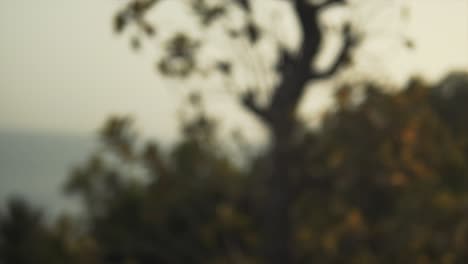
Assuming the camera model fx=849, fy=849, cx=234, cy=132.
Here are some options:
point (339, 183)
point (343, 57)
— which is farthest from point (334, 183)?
point (343, 57)

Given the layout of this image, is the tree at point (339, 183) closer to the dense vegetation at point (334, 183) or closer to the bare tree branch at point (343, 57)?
the dense vegetation at point (334, 183)

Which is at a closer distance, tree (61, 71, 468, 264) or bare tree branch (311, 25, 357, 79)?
bare tree branch (311, 25, 357, 79)

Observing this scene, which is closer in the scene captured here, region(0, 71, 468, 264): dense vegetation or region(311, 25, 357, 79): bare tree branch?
region(311, 25, 357, 79): bare tree branch

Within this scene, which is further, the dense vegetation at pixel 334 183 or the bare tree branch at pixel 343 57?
the dense vegetation at pixel 334 183

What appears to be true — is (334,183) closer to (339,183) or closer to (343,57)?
(339,183)

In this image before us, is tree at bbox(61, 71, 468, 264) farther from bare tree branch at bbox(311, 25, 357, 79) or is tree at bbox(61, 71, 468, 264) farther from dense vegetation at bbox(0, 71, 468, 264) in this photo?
bare tree branch at bbox(311, 25, 357, 79)

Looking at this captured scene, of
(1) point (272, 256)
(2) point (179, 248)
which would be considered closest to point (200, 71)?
(1) point (272, 256)

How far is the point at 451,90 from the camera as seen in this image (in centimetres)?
2284

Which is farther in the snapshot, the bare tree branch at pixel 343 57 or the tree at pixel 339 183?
the tree at pixel 339 183

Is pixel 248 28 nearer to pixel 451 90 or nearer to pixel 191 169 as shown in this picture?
pixel 191 169

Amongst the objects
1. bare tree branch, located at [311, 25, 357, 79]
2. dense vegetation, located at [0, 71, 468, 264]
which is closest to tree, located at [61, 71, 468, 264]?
dense vegetation, located at [0, 71, 468, 264]

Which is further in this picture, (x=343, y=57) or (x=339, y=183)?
(x=339, y=183)

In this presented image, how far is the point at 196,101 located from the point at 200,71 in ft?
2.61

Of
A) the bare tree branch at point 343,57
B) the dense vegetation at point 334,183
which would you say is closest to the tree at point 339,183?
the dense vegetation at point 334,183
